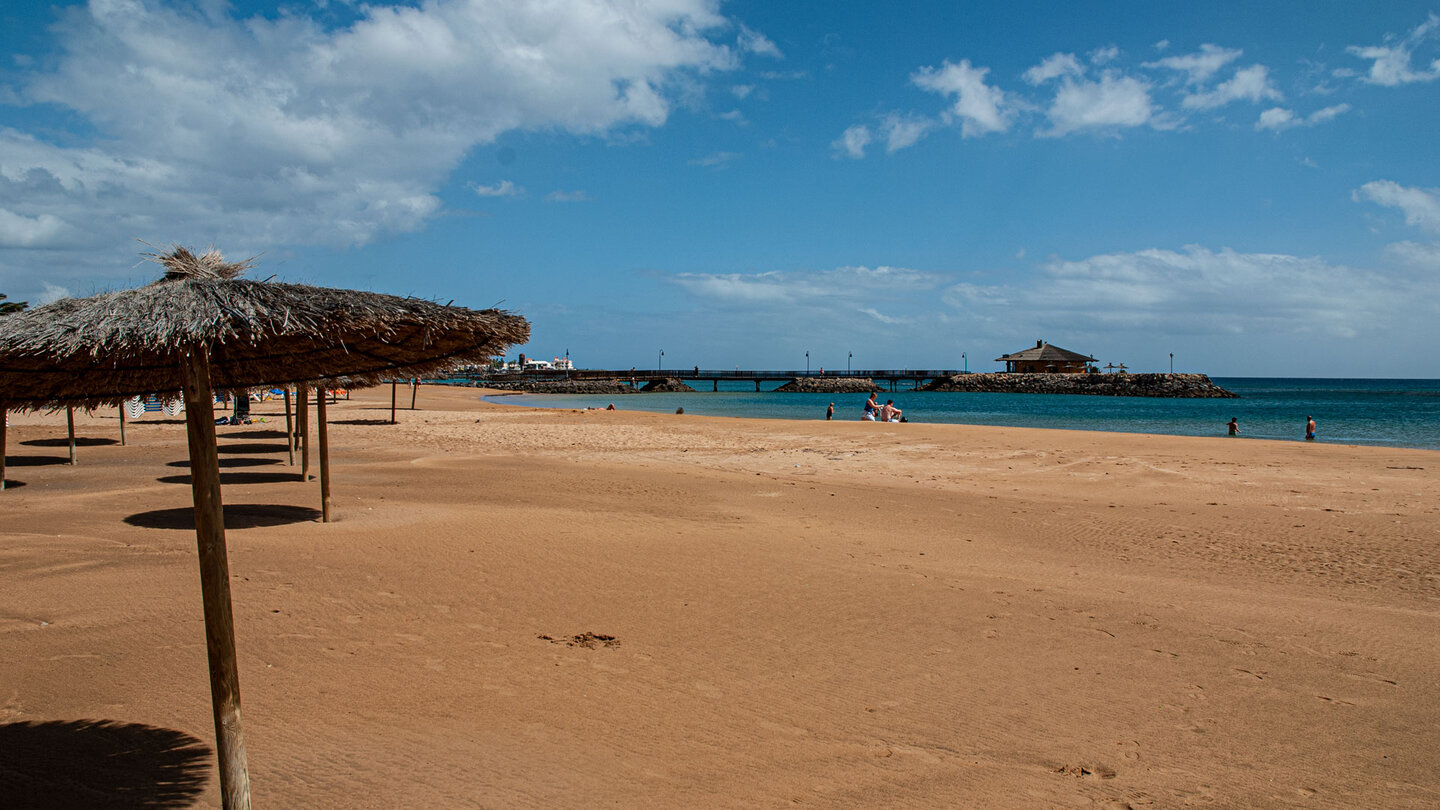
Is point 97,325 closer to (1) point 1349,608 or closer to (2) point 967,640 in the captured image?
(2) point 967,640

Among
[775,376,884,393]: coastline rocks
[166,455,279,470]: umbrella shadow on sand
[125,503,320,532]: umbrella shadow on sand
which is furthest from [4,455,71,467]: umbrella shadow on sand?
[775,376,884,393]: coastline rocks

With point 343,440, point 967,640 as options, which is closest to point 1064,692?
point 967,640

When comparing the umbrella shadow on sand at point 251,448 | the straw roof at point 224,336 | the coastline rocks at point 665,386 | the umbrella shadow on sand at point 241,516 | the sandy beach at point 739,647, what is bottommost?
the sandy beach at point 739,647

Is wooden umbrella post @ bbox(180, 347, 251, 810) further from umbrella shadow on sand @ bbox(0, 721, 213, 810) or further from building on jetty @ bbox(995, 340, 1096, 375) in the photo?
building on jetty @ bbox(995, 340, 1096, 375)

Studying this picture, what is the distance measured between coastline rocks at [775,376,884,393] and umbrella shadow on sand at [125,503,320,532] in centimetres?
8161

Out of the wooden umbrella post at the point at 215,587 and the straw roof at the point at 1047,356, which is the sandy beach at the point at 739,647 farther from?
the straw roof at the point at 1047,356

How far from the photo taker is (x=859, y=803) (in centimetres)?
332

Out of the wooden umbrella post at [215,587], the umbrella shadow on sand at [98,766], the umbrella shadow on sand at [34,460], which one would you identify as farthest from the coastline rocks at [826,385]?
the wooden umbrella post at [215,587]

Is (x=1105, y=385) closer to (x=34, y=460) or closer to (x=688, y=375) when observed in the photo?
(x=688, y=375)

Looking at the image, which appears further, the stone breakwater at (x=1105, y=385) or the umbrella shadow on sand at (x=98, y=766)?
the stone breakwater at (x=1105, y=385)

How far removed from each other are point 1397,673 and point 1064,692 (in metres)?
2.18

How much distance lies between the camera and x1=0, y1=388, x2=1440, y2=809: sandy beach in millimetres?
3518

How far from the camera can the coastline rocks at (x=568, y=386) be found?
76938 mm

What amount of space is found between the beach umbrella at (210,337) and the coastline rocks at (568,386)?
237 feet
